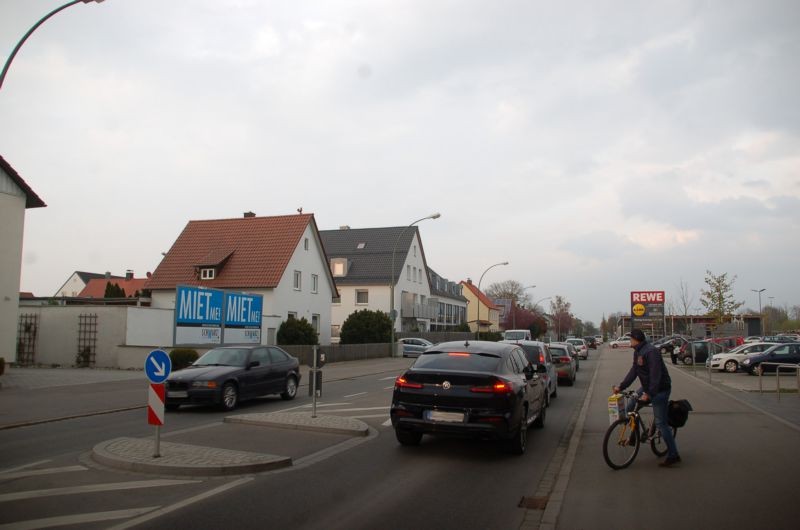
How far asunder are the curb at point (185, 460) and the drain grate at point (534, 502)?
10.1 feet

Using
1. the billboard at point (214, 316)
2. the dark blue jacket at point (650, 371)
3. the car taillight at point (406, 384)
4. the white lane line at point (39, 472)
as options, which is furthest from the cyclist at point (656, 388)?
the billboard at point (214, 316)

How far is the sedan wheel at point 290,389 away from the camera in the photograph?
1667 centimetres

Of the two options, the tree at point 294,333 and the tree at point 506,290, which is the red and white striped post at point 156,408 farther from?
the tree at point 506,290

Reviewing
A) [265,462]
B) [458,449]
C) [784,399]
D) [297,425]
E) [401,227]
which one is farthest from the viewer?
[401,227]

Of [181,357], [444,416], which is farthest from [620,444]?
[181,357]

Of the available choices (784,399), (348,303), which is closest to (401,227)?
(348,303)

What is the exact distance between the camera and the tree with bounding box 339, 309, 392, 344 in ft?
146

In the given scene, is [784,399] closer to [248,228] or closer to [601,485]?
[601,485]

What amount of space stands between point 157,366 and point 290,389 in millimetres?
8690

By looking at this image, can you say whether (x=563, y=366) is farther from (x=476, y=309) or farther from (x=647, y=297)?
(x=476, y=309)

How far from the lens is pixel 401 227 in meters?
63.9

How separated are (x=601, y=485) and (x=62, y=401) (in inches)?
516

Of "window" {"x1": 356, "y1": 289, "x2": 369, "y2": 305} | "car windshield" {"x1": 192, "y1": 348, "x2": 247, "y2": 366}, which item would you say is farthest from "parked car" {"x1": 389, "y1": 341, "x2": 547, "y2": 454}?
"window" {"x1": 356, "y1": 289, "x2": 369, "y2": 305}

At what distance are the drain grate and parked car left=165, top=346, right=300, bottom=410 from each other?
881 cm
